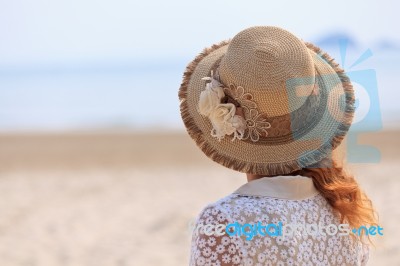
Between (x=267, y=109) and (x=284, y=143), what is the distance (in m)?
0.09

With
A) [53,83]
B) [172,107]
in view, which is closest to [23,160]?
[172,107]

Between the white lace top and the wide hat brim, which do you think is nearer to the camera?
the white lace top

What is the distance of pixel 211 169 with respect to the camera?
908 cm

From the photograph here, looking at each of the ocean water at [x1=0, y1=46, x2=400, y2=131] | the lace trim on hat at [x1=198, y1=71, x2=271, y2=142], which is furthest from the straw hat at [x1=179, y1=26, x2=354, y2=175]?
the ocean water at [x1=0, y1=46, x2=400, y2=131]

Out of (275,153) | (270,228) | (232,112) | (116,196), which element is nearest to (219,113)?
(232,112)

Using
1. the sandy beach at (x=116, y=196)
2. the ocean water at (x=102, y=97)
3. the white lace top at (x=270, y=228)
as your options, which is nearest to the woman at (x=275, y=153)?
the white lace top at (x=270, y=228)

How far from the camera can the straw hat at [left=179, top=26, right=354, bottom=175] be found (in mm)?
1524

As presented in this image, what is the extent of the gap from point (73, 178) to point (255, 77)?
7.41 m

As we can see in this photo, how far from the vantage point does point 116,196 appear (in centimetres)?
748

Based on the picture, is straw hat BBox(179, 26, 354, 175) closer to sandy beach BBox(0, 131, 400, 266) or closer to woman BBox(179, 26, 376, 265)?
woman BBox(179, 26, 376, 265)

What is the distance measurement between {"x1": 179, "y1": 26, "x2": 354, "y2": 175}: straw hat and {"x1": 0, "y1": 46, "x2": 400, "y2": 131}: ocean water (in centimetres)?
837

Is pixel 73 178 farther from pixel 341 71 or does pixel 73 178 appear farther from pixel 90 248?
pixel 341 71

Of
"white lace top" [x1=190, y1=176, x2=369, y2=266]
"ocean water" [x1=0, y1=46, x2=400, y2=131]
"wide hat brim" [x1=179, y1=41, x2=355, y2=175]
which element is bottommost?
"white lace top" [x1=190, y1=176, x2=369, y2=266]

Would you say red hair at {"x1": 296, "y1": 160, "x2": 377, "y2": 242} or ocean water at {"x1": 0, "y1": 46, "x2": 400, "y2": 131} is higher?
ocean water at {"x1": 0, "y1": 46, "x2": 400, "y2": 131}
